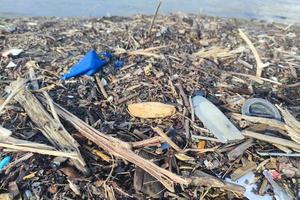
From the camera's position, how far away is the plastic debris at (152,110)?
4.73 meters

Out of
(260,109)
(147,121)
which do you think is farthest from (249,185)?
(147,121)

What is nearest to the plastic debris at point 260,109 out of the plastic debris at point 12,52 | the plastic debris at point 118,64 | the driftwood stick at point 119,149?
the driftwood stick at point 119,149

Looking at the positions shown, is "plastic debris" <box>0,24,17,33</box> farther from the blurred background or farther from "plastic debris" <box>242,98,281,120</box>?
"plastic debris" <box>242,98,281,120</box>

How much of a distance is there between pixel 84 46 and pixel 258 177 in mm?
3813

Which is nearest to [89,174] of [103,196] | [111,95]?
[103,196]

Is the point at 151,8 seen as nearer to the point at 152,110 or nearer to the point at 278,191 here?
the point at 152,110

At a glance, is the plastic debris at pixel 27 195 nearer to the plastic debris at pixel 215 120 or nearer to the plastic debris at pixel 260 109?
the plastic debris at pixel 215 120

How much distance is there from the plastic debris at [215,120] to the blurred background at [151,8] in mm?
6329

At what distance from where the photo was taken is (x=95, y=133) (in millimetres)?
4297

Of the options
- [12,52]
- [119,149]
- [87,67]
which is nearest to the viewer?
[119,149]

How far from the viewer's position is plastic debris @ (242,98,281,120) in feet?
15.9

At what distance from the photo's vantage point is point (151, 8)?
11625 mm

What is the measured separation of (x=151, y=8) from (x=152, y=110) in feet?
24.3

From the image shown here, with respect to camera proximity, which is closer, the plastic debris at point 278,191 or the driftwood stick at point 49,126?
the plastic debris at point 278,191
